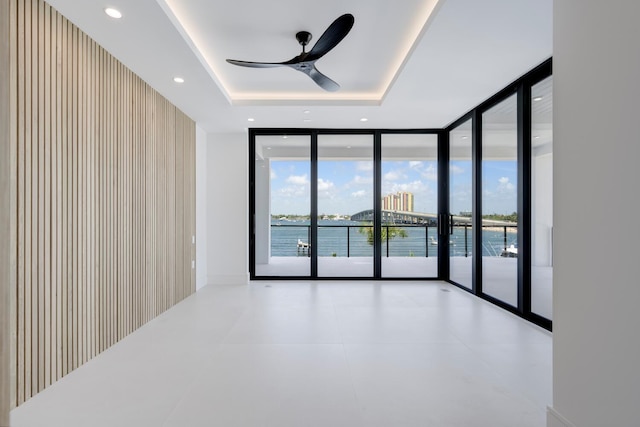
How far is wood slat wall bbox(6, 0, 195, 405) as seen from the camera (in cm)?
205

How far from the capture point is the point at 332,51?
339cm

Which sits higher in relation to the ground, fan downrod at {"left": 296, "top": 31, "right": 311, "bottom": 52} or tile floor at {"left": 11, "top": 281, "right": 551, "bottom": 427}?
fan downrod at {"left": 296, "top": 31, "right": 311, "bottom": 52}

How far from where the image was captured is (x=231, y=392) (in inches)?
83.0

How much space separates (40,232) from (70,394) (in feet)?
3.61

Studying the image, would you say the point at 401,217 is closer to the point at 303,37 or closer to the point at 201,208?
the point at 201,208

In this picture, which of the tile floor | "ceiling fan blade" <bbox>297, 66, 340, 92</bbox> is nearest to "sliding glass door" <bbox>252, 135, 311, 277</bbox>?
the tile floor

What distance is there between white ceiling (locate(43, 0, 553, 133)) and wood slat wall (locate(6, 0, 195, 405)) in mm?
320

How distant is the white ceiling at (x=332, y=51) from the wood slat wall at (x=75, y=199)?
32 cm

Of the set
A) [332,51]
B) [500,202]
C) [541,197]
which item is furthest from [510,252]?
[332,51]

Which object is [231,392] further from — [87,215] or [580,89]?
[580,89]

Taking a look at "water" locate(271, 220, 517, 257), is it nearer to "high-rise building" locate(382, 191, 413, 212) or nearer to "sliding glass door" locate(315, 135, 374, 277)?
"sliding glass door" locate(315, 135, 374, 277)

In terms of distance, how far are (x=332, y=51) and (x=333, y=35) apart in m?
1.00

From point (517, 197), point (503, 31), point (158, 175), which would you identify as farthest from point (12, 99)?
point (517, 197)

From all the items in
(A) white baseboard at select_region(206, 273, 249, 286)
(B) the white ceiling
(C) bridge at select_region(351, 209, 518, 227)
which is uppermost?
(B) the white ceiling
